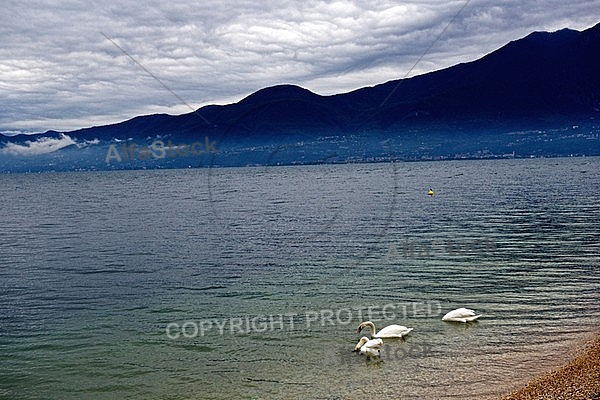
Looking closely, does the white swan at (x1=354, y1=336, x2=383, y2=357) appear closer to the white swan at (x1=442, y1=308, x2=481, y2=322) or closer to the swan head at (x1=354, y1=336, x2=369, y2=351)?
the swan head at (x1=354, y1=336, x2=369, y2=351)

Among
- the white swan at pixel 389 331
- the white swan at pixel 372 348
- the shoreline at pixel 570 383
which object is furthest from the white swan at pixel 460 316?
the shoreline at pixel 570 383

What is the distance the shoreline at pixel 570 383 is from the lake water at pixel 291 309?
618 millimetres

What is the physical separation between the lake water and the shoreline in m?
0.62

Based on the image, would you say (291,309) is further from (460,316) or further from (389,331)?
(460,316)

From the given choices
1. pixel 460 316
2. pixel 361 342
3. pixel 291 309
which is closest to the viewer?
pixel 361 342

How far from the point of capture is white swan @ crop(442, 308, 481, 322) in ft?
69.5

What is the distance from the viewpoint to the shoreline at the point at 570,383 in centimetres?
1337

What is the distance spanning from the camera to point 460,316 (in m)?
21.2

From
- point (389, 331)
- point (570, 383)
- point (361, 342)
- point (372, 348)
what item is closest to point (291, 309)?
point (389, 331)

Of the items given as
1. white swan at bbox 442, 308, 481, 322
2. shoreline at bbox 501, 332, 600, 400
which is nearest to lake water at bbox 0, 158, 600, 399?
white swan at bbox 442, 308, 481, 322

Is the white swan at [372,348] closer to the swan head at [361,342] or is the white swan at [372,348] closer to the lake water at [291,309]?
the swan head at [361,342]

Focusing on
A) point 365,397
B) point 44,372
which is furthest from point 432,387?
point 44,372

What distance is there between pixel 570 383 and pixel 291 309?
1213 cm

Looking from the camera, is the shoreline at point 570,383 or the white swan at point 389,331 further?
the white swan at point 389,331
